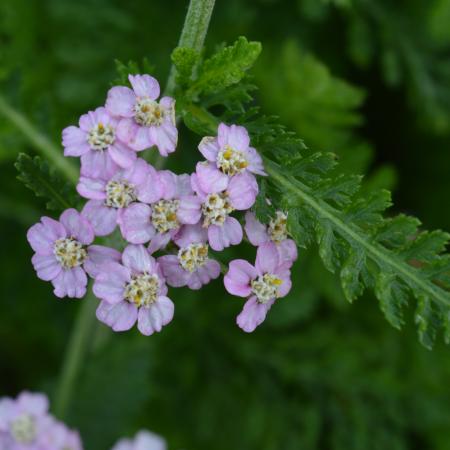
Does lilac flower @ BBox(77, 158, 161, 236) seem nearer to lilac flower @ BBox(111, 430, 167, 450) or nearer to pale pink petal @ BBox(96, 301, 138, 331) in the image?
pale pink petal @ BBox(96, 301, 138, 331)

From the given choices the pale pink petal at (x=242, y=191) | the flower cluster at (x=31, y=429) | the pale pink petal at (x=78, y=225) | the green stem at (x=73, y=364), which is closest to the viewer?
the pale pink petal at (x=242, y=191)

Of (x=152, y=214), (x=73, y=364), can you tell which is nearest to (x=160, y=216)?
(x=152, y=214)

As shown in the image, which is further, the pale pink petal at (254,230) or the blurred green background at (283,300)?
the blurred green background at (283,300)

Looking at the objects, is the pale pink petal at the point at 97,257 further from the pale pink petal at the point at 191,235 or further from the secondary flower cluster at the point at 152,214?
the pale pink petal at the point at 191,235

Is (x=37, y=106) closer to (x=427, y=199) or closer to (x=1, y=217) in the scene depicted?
(x=1, y=217)

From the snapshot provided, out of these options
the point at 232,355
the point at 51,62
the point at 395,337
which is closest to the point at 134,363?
the point at 232,355

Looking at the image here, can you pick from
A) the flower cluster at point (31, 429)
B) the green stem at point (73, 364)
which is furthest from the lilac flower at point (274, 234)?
the green stem at point (73, 364)

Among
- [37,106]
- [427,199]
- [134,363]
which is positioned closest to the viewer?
[37,106]

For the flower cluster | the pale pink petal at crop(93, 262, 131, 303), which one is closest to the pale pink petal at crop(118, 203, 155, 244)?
the pale pink petal at crop(93, 262, 131, 303)

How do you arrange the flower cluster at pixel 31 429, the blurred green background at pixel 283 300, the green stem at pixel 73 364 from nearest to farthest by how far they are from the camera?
the flower cluster at pixel 31 429
the green stem at pixel 73 364
the blurred green background at pixel 283 300
